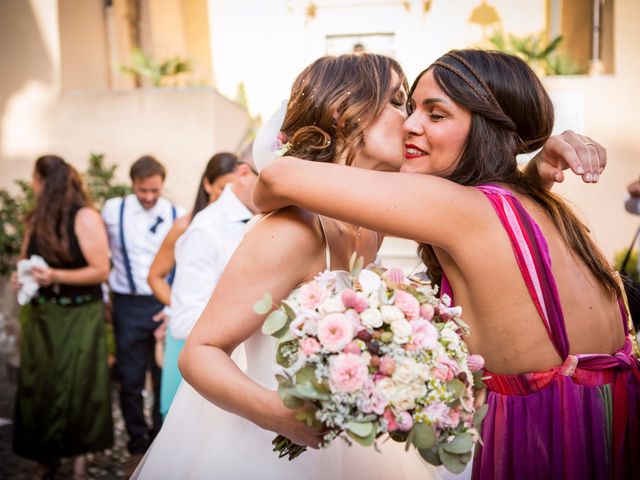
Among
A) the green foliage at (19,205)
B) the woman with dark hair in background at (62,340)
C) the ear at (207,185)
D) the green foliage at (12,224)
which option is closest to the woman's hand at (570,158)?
the ear at (207,185)

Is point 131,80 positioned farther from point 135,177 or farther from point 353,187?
point 353,187

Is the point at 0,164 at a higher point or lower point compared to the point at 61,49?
lower

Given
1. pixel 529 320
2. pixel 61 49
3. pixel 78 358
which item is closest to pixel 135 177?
pixel 78 358

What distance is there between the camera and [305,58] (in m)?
12.9

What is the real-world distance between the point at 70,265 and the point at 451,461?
3865 millimetres

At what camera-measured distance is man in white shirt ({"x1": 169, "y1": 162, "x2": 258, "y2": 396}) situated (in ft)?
11.7

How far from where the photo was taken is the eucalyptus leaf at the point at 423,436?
139 centimetres

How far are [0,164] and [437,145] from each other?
31.2ft

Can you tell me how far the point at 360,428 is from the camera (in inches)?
53.7

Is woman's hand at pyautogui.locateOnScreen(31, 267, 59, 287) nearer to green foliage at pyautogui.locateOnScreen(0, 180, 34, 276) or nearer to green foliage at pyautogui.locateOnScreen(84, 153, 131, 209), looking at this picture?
green foliage at pyautogui.locateOnScreen(0, 180, 34, 276)

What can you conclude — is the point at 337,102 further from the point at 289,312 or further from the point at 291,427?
the point at 291,427

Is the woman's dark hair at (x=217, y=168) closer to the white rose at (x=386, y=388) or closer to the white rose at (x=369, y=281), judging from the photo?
the white rose at (x=369, y=281)

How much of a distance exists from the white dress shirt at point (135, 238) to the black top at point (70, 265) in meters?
0.72

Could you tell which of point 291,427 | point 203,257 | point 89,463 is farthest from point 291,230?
point 89,463
